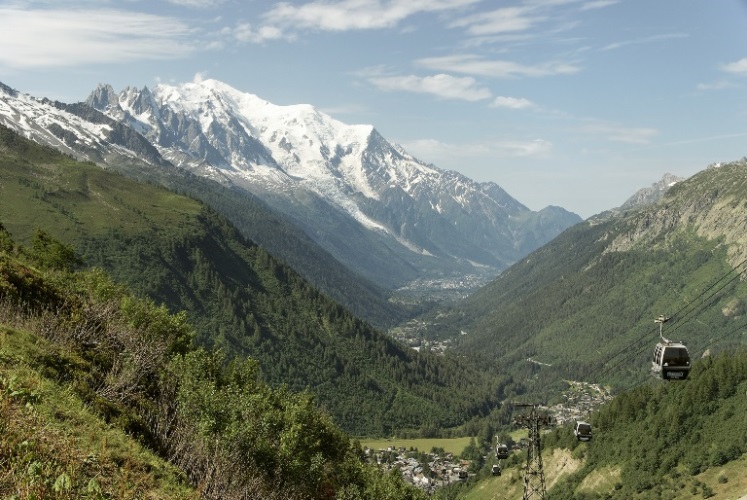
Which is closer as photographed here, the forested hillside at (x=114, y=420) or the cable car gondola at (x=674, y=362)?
the forested hillside at (x=114, y=420)

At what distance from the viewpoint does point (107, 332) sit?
1694 inches

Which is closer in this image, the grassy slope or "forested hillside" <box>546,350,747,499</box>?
the grassy slope

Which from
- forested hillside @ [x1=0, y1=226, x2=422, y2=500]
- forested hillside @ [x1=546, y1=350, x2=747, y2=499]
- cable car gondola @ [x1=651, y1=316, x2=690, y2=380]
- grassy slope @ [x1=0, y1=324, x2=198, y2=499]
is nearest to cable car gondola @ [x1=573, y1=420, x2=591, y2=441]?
forested hillside @ [x1=0, y1=226, x2=422, y2=500]

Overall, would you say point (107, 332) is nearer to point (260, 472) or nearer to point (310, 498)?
point (260, 472)

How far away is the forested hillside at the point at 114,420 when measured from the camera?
17719 millimetres

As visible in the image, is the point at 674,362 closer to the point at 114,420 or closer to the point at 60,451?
the point at 114,420

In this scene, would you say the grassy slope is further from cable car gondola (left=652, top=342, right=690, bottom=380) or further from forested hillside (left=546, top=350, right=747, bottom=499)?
forested hillside (left=546, top=350, right=747, bottom=499)

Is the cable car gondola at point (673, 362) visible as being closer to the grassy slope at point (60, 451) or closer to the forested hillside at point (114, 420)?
the forested hillside at point (114, 420)

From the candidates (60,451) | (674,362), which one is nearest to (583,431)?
(674,362)

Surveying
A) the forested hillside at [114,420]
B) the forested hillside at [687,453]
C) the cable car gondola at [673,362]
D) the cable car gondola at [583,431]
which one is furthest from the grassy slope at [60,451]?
the forested hillside at [687,453]

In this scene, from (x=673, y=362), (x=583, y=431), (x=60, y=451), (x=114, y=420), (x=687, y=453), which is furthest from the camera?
(x=687, y=453)

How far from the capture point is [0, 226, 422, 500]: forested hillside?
17.7 m

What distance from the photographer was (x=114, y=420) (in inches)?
1126

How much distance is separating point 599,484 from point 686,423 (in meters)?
36.4
